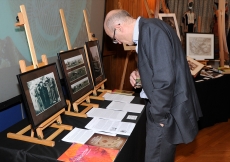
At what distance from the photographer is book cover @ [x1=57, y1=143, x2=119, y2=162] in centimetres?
118

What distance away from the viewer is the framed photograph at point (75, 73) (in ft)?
5.47

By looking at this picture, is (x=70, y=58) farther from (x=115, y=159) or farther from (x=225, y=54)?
(x=225, y=54)

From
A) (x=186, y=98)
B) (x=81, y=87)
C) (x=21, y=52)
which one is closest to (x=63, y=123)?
(x=81, y=87)

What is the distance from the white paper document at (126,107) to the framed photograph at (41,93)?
43 centimetres

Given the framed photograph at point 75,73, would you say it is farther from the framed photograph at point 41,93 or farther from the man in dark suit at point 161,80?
the man in dark suit at point 161,80

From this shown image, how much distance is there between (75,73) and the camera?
1.77 m

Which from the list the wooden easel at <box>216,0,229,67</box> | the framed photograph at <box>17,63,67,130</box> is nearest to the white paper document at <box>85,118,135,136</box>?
the framed photograph at <box>17,63,67,130</box>

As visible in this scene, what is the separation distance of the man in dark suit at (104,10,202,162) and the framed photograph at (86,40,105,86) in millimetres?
657

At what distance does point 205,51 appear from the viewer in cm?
323

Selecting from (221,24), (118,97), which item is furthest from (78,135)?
(221,24)

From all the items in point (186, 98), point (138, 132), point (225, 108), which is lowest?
point (225, 108)

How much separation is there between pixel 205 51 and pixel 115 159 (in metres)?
2.51

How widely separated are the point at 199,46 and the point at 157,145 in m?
2.20

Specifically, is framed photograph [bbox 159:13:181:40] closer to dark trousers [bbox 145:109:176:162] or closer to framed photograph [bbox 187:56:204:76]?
framed photograph [bbox 187:56:204:76]
